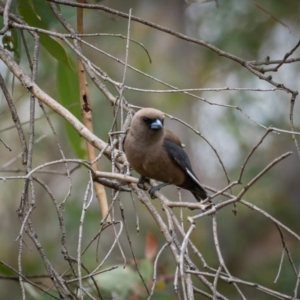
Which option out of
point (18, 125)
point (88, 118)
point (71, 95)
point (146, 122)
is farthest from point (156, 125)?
point (18, 125)

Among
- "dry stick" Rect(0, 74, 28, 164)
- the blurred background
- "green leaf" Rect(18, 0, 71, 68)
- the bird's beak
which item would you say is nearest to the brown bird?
the bird's beak

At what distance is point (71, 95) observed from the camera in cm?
418

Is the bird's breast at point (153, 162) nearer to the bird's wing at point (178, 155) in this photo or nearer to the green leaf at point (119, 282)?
the bird's wing at point (178, 155)

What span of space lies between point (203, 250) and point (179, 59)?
3.80m

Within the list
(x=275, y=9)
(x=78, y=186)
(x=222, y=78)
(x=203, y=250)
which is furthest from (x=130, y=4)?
(x=203, y=250)

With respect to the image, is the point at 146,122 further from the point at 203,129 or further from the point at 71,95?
the point at 203,129

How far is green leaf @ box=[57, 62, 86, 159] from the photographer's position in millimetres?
4102

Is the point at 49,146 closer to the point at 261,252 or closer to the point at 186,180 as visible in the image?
the point at 261,252

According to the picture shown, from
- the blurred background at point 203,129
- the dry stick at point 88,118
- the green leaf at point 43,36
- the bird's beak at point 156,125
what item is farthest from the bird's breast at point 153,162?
the blurred background at point 203,129

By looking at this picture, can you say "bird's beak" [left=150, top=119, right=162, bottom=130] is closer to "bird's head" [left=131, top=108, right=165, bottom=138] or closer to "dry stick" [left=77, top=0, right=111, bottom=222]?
"bird's head" [left=131, top=108, right=165, bottom=138]

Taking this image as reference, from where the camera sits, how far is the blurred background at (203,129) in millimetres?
8328

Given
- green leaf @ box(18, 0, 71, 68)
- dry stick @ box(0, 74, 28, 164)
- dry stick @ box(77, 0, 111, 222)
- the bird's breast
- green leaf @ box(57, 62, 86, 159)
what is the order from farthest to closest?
1. green leaf @ box(57, 62, 86, 159)
2. the bird's breast
3. green leaf @ box(18, 0, 71, 68)
4. dry stick @ box(77, 0, 111, 222)
5. dry stick @ box(0, 74, 28, 164)

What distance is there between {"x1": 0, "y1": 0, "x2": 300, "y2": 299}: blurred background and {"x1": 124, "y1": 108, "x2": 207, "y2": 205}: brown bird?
354cm

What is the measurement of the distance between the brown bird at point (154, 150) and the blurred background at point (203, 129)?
3541mm
